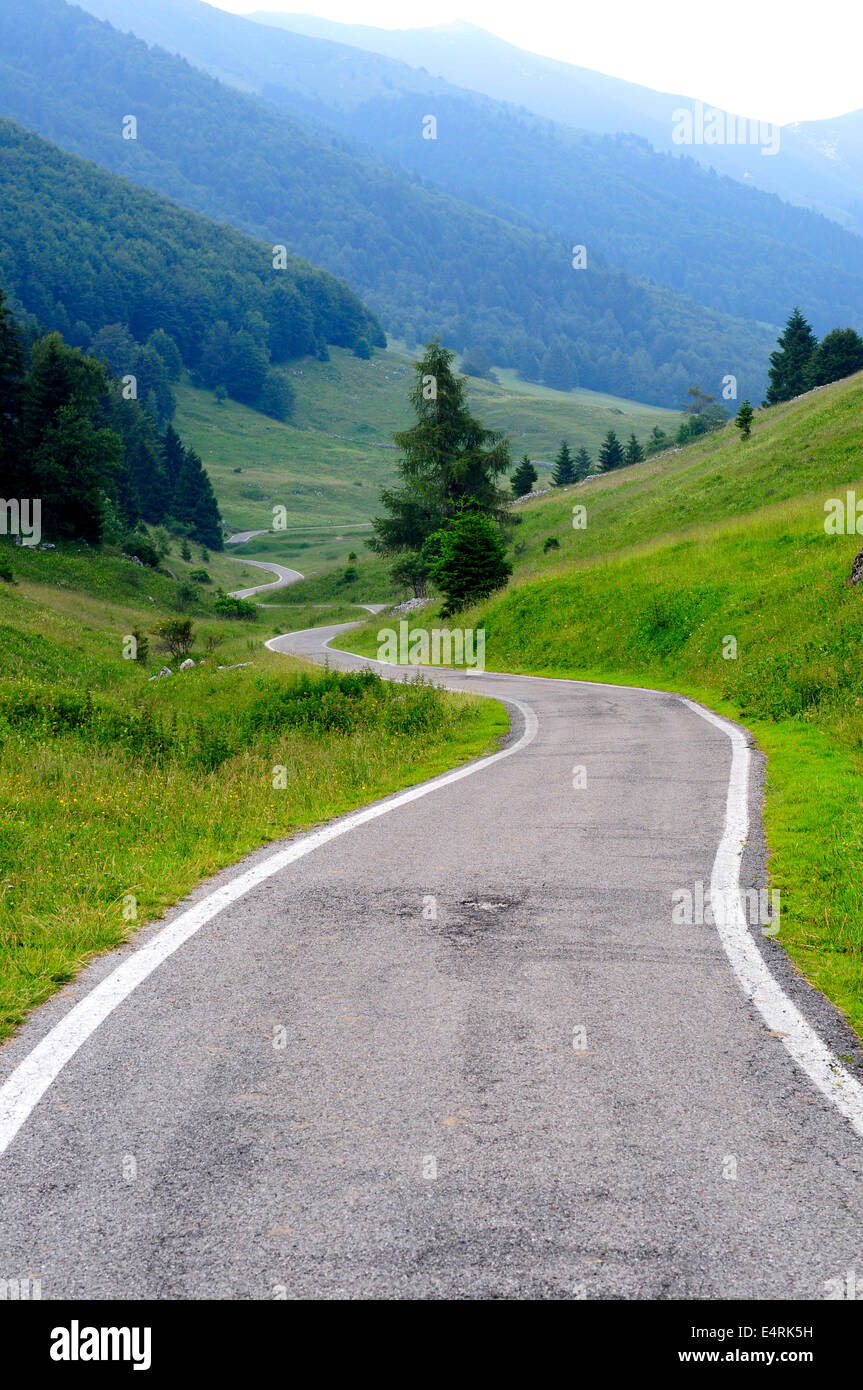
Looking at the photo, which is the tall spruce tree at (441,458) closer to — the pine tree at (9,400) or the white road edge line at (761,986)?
the pine tree at (9,400)

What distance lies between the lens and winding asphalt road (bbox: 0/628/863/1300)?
3.01 meters

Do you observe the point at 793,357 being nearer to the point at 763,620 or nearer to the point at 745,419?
the point at 745,419

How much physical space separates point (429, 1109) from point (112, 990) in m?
2.29

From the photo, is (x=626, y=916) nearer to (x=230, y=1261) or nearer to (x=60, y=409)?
(x=230, y=1261)

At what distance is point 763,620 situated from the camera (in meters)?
22.4

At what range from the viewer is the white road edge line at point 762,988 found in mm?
4156

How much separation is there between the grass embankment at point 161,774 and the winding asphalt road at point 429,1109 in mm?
562

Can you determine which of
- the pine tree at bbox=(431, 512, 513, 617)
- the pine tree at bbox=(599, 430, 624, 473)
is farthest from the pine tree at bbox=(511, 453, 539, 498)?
the pine tree at bbox=(431, 512, 513, 617)

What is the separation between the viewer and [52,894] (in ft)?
23.3

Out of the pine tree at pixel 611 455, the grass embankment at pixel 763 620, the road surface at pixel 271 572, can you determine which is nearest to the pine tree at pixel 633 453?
the pine tree at pixel 611 455

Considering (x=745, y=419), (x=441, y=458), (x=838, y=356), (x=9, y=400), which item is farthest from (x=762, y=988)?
(x=838, y=356)

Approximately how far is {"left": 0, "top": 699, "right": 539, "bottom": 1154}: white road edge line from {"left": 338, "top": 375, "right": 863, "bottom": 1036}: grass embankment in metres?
3.87

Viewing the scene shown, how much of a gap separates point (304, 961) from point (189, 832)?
3.80 metres

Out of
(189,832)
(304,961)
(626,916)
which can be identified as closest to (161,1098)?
(304,961)
